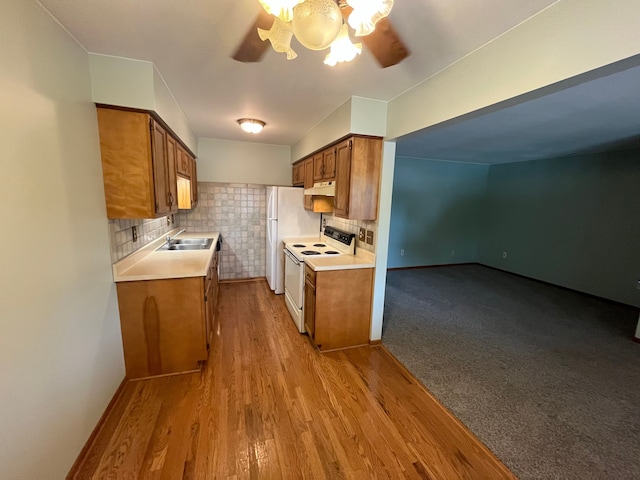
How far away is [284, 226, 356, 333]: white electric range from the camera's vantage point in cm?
299

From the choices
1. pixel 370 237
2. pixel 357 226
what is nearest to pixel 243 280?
pixel 357 226

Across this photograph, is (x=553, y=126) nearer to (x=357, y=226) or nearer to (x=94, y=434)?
(x=357, y=226)

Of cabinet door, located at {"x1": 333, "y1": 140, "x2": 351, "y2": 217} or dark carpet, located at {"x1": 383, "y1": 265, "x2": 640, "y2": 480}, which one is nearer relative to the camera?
dark carpet, located at {"x1": 383, "y1": 265, "x2": 640, "y2": 480}

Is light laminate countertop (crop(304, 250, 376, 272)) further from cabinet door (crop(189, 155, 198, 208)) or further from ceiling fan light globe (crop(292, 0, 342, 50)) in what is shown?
cabinet door (crop(189, 155, 198, 208))

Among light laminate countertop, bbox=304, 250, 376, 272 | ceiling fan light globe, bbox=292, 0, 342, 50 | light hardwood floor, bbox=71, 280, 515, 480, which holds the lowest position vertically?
light hardwood floor, bbox=71, 280, 515, 480

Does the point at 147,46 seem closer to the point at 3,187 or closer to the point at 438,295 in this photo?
the point at 3,187

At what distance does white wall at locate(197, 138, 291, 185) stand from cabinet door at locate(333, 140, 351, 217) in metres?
2.19

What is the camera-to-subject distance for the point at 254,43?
1.17 metres

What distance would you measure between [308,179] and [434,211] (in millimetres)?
3629

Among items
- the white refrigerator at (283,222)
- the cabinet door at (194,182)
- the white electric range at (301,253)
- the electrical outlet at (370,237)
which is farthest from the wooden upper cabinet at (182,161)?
the electrical outlet at (370,237)

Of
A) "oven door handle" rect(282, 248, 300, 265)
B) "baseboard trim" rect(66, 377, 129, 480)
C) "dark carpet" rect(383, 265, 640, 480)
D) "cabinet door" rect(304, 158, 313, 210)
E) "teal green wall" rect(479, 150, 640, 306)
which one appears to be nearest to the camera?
"baseboard trim" rect(66, 377, 129, 480)

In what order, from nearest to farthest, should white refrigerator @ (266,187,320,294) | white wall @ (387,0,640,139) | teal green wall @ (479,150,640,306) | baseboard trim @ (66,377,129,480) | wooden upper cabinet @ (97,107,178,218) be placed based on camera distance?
white wall @ (387,0,640,139) → baseboard trim @ (66,377,129,480) → wooden upper cabinet @ (97,107,178,218) → white refrigerator @ (266,187,320,294) → teal green wall @ (479,150,640,306)

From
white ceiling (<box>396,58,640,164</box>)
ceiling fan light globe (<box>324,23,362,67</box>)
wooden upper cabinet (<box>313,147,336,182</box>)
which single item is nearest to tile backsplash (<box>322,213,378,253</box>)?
wooden upper cabinet (<box>313,147,336,182</box>)

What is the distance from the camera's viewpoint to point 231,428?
177cm
